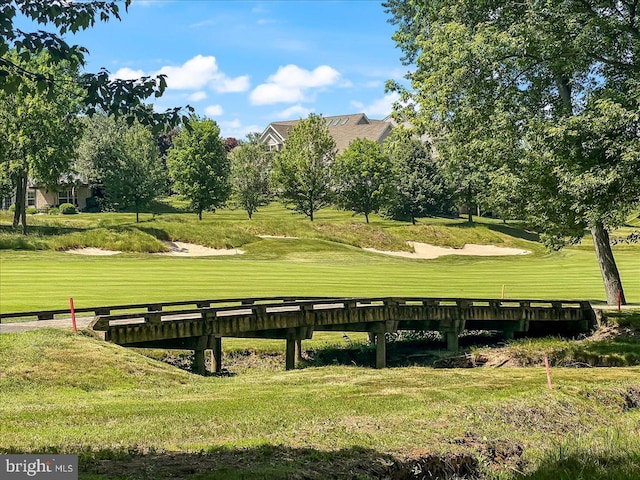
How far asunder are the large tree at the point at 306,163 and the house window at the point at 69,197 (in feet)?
105

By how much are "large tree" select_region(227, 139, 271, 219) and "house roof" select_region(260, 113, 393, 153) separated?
9330 mm

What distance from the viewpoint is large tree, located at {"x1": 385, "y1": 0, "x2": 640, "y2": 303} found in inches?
803

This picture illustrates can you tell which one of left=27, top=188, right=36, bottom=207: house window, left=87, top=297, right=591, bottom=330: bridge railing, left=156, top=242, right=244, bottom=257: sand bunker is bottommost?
left=156, top=242, right=244, bottom=257: sand bunker

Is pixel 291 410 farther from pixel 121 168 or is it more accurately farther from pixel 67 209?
pixel 67 209

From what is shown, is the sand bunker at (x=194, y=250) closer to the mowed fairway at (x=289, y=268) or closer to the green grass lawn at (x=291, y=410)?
the mowed fairway at (x=289, y=268)

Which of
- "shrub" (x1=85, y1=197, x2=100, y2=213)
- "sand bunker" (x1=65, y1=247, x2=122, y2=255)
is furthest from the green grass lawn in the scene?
"shrub" (x1=85, y1=197, x2=100, y2=213)

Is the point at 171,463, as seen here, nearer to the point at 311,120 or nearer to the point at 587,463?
the point at 587,463

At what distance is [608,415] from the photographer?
50.2 feet

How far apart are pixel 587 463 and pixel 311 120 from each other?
80194mm

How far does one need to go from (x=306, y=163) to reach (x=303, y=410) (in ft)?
242

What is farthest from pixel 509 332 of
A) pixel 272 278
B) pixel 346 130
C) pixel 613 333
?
pixel 346 130

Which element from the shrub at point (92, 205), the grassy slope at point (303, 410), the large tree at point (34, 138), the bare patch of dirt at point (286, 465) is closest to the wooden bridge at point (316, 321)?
the grassy slope at point (303, 410)

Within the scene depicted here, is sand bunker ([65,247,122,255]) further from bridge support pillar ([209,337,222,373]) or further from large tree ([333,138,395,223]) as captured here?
large tree ([333,138,395,223])

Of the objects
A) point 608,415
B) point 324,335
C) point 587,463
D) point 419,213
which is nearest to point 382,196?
point 419,213
